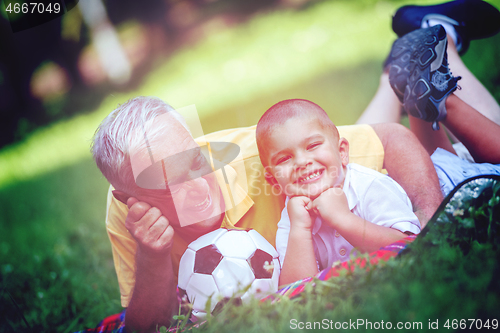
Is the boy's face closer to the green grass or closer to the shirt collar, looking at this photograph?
the shirt collar

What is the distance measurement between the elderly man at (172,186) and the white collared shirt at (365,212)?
0.11 meters

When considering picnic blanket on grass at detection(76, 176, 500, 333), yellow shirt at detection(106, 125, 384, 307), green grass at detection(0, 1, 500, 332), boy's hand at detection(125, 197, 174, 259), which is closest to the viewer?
green grass at detection(0, 1, 500, 332)

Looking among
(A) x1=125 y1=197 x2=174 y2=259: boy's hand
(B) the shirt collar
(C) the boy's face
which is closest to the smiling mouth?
(C) the boy's face

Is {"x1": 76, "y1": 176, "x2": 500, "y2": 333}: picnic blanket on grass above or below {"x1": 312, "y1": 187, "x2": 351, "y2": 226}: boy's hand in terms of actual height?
below

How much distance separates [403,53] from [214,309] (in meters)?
1.32

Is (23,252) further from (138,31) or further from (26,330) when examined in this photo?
(138,31)

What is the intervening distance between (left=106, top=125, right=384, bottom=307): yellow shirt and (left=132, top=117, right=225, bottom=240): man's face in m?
0.09

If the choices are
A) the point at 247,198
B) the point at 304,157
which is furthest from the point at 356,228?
the point at 247,198

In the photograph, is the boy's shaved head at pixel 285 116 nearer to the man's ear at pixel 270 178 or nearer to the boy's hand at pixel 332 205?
the man's ear at pixel 270 178

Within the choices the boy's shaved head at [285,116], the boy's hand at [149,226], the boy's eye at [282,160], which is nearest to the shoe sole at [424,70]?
the boy's shaved head at [285,116]

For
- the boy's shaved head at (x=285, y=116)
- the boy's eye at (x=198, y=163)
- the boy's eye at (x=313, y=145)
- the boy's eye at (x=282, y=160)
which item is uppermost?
the boy's shaved head at (x=285, y=116)

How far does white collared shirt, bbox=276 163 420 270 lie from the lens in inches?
46.9

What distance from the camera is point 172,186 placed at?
1186 millimetres

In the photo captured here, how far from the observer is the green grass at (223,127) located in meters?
1.00
